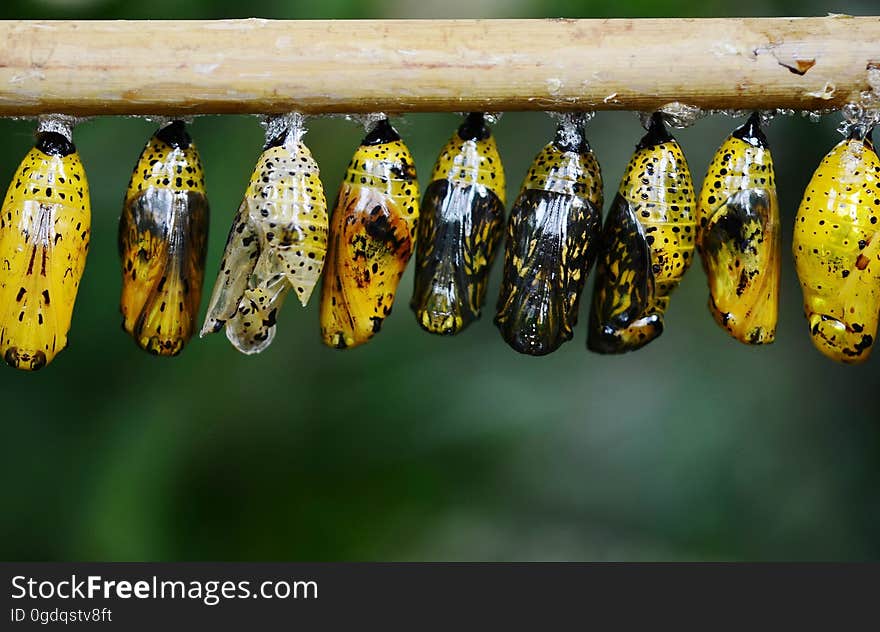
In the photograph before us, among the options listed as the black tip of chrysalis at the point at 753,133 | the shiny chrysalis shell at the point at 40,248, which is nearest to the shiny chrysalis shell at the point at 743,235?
the black tip of chrysalis at the point at 753,133

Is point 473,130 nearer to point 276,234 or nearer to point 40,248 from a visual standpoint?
point 276,234

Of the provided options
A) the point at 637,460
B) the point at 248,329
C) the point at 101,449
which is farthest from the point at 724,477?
the point at 101,449

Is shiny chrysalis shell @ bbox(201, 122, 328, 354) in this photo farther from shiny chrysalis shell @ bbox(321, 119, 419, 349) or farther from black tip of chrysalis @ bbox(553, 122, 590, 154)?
black tip of chrysalis @ bbox(553, 122, 590, 154)

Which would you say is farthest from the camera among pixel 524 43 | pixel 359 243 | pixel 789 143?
pixel 789 143

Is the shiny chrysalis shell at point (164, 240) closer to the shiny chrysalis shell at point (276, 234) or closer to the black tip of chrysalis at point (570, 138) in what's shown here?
the shiny chrysalis shell at point (276, 234)

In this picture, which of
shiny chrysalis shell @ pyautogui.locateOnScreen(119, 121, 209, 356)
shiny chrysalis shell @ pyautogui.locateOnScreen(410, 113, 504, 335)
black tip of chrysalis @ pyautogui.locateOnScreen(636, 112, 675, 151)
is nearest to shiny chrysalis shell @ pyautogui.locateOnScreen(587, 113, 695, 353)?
black tip of chrysalis @ pyautogui.locateOnScreen(636, 112, 675, 151)

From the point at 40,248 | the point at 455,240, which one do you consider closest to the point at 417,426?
the point at 455,240

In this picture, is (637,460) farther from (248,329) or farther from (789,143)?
(248,329)
